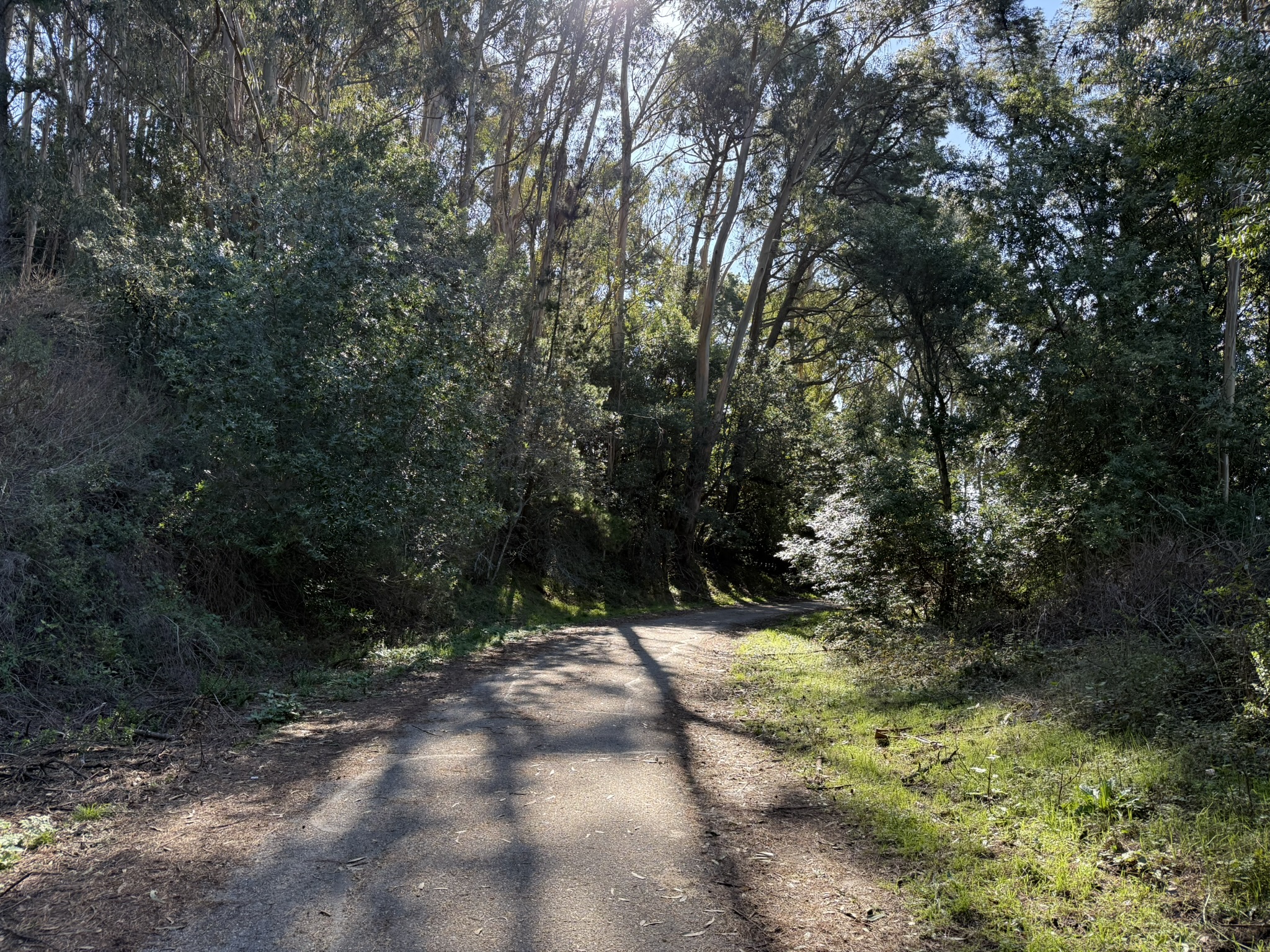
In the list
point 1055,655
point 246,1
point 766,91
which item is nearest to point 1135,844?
point 1055,655

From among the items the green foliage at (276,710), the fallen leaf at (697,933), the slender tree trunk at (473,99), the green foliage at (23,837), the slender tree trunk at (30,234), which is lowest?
the green foliage at (23,837)

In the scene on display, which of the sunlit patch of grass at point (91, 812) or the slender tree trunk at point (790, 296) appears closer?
the sunlit patch of grass at point (91, 812)

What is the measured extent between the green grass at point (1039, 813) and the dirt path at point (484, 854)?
0.41 meters

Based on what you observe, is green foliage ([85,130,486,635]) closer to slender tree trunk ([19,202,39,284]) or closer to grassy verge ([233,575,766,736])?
grassy verge ([233,575,766,736])

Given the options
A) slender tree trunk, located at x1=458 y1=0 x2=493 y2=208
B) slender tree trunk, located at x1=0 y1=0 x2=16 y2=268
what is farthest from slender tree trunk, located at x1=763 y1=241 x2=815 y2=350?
slender tree trunk, located at x1=0 y1=0 x2=16 y2=268

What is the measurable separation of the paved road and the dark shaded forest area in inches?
121

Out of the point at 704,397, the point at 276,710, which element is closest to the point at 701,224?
the point at 704,397

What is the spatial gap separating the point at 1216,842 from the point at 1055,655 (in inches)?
213

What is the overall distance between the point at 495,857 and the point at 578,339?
23.9 meters

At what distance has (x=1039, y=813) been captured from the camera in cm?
543

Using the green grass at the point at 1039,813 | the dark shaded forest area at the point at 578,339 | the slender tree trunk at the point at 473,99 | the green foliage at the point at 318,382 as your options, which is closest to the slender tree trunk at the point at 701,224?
the dark shaded forest area at the point at 578,339

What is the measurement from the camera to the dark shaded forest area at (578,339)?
952cm

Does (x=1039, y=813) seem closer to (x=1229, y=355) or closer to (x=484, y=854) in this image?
(x=484, y=854)

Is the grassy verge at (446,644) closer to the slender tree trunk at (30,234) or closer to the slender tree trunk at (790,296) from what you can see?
the slender tree trunk at (30,234)
